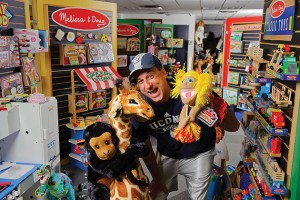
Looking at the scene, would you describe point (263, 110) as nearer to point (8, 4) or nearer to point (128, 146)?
point (128, 146)

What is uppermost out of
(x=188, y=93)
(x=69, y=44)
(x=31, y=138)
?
(x=69, y=44)

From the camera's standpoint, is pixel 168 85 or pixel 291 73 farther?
pixel 168 85

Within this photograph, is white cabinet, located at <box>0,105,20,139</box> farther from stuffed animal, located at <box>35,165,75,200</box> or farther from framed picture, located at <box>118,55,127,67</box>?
framed picture, located at <box>118,55,127,67</box>

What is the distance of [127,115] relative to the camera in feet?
6.40

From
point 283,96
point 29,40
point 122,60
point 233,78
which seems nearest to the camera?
point 283,96

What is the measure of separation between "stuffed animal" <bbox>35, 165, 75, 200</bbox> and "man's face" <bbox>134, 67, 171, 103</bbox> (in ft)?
4.02

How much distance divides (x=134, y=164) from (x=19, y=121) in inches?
60.4

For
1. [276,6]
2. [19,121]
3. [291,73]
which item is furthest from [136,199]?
[276,6]

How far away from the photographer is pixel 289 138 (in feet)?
7.20

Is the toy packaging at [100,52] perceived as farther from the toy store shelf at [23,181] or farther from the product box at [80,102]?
the toy store shelf at [23,181]

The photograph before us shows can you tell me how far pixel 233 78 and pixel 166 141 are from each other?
5.48 meters

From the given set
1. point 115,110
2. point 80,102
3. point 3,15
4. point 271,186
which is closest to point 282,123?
point 271,186

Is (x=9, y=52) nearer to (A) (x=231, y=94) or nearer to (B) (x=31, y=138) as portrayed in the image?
(B) (x=31, y=138)

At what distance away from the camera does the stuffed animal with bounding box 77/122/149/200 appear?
6.08ft
